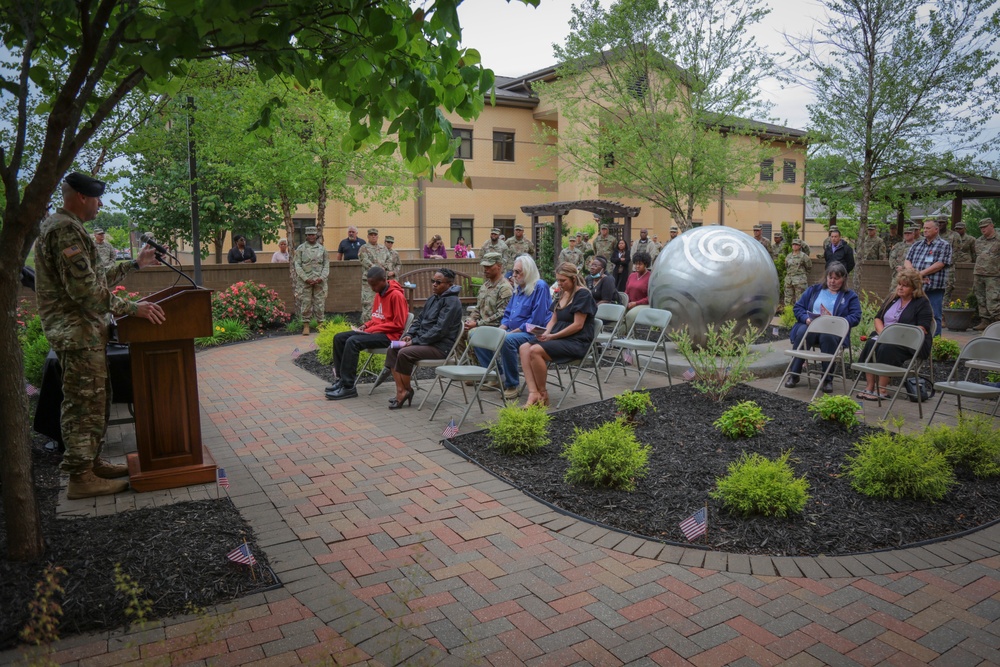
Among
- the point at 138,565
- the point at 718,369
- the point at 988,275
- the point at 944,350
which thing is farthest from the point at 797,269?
Result: the point at 138,565

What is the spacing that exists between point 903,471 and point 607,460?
2064 mm

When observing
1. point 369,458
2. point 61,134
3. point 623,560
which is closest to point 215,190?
point 369,458

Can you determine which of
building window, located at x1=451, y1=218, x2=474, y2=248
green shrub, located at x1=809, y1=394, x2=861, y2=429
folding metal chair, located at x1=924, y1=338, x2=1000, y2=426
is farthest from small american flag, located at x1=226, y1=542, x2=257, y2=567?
building window, located at x1=451, y1=218, x2=474, y2=248

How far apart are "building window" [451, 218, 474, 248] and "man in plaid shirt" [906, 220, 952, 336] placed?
66.9 ft

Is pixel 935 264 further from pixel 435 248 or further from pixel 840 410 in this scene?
pixel 435 248

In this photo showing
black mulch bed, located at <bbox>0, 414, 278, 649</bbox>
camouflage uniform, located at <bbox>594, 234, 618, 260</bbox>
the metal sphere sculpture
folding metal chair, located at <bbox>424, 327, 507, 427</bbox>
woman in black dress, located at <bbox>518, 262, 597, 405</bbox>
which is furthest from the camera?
camouflage uniform, located at <bbox>594, 234, 618, 260</bbox>

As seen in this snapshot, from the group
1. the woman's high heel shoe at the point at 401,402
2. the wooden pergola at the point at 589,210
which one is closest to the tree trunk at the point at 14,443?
the woman's high heel shoe at the point at 401,402

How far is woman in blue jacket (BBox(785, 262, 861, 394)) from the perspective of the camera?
850cm

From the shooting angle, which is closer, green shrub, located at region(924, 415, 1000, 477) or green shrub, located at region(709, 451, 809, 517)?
green shrub, located at region(709, 451, 809, 517)

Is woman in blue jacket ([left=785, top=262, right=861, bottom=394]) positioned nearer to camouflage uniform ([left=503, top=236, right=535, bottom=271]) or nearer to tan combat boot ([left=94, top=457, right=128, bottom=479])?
tan combat boot ([left=94, top=457, right=128, bottom=479])

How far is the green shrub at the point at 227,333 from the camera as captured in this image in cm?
1267

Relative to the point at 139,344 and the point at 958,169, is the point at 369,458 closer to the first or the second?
the point at 139,344

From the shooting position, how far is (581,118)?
1845 cm

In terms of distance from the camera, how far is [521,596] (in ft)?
12.4
